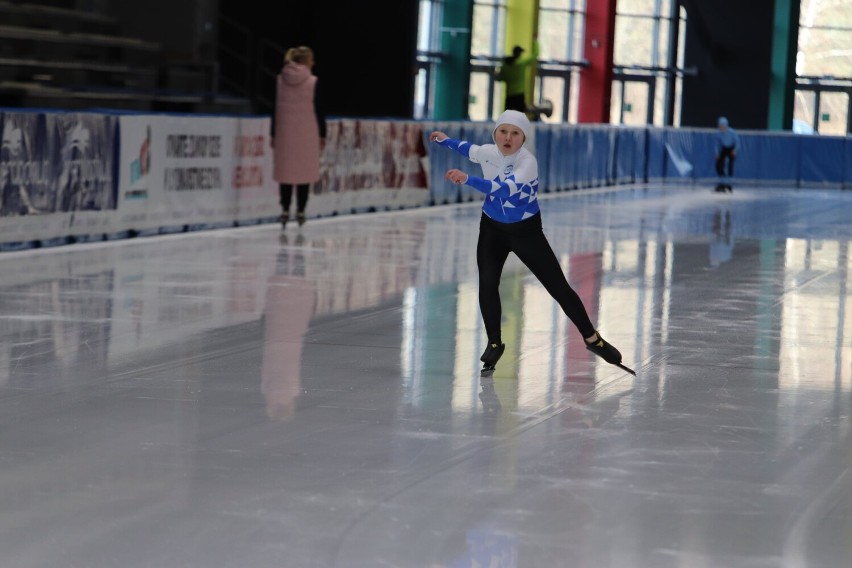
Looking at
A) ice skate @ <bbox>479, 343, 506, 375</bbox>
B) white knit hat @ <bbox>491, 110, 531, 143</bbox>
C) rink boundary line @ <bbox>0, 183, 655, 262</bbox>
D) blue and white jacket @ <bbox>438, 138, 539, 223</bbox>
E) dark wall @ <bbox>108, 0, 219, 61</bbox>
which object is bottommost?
ice skate @ <bbox>479, 343, 506, 375</bbox>

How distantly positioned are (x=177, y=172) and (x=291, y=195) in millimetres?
1911

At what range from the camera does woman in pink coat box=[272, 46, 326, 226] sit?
17.2 m

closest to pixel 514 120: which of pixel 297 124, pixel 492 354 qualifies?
pixel 492 354

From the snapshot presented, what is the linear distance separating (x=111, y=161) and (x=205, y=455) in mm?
9742

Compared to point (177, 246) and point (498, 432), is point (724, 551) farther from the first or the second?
point (177, 246)

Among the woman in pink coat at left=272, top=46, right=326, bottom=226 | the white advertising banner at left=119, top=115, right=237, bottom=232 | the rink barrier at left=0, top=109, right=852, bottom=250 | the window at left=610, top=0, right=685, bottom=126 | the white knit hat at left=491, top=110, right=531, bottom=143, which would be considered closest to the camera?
the white knit hat at left=491, top=110, right=531, bottom=143

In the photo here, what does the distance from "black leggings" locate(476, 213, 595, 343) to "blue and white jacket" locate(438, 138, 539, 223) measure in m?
0.06

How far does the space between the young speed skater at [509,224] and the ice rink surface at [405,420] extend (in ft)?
0.86

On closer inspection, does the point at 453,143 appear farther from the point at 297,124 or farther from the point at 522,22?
the point at 522,22

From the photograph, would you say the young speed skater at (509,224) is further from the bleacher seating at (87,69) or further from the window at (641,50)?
the window at (641,50)

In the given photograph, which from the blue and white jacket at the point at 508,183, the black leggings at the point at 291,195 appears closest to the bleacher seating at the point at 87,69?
the black leggings at the point at 291,195

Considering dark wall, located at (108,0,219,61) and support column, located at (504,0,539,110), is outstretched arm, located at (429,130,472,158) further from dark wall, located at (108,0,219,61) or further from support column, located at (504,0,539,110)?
support column, located at (504,0,539,110)

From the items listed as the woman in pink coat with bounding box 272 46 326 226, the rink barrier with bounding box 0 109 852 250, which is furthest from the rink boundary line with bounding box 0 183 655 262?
the woman in pink coat with bounding box 272 46 326 226

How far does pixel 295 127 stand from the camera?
17.3 meters
